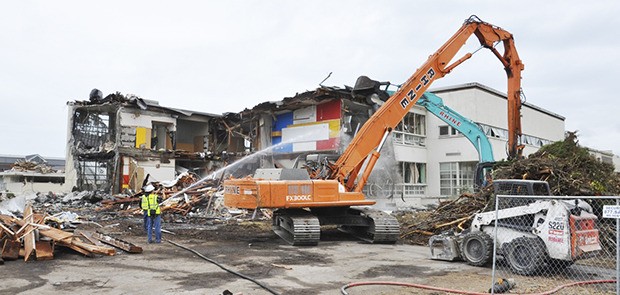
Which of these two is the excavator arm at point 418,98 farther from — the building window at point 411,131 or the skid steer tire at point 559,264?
the building window at point 411,131

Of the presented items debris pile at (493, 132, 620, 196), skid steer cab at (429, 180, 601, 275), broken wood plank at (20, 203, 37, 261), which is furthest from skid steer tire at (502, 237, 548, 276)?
broken wood plank at (20, 203, 37, 261)

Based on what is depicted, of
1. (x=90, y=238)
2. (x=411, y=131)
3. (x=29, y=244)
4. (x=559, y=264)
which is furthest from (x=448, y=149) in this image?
(x=29, y=244)

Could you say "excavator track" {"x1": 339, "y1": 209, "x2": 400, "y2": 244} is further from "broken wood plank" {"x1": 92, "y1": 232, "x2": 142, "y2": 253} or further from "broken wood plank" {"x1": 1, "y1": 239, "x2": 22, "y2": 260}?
"broken wood plank" {"x1": 1, "y1": 239, "x2": 22, "y2": 260}

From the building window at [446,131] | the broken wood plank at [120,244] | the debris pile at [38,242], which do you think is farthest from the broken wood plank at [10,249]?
the building window at [446,131]

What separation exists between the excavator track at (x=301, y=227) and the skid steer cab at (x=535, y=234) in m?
3.84

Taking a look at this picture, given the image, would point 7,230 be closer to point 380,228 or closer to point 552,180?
point 380,228

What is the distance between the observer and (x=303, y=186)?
41.3 ft

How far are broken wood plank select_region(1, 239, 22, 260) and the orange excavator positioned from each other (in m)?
4.88

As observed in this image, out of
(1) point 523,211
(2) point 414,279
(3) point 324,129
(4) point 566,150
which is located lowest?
(2) point 414,279

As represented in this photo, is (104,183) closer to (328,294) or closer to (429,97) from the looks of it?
(429,97)

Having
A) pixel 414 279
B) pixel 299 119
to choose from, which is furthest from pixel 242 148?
pixel 414 279

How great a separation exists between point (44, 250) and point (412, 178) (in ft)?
74.0

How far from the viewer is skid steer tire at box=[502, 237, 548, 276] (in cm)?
857

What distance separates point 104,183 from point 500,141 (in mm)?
24370
